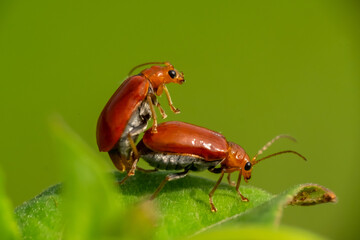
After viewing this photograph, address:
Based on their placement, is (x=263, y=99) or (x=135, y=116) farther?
(x=263, y=99)

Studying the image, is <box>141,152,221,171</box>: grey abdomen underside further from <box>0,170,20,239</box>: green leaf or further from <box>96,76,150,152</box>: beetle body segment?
→ <box>0,170,20,239</box>: green leaf

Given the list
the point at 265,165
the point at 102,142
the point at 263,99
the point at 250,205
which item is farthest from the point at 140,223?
the point at 263,99

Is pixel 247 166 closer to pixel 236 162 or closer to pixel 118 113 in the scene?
pixel 236 162

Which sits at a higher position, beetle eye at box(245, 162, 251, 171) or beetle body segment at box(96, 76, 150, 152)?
beetle body segment at box(96, 76, 150, 152)

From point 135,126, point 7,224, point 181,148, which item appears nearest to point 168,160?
point 181,148

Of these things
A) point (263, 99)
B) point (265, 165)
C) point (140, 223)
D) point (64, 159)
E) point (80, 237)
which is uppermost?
point (64, 159)

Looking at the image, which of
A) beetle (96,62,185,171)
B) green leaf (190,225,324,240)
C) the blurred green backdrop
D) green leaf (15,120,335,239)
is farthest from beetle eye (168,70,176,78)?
green leaf (190,225,324,240)

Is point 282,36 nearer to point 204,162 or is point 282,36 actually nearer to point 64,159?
point 204,162
